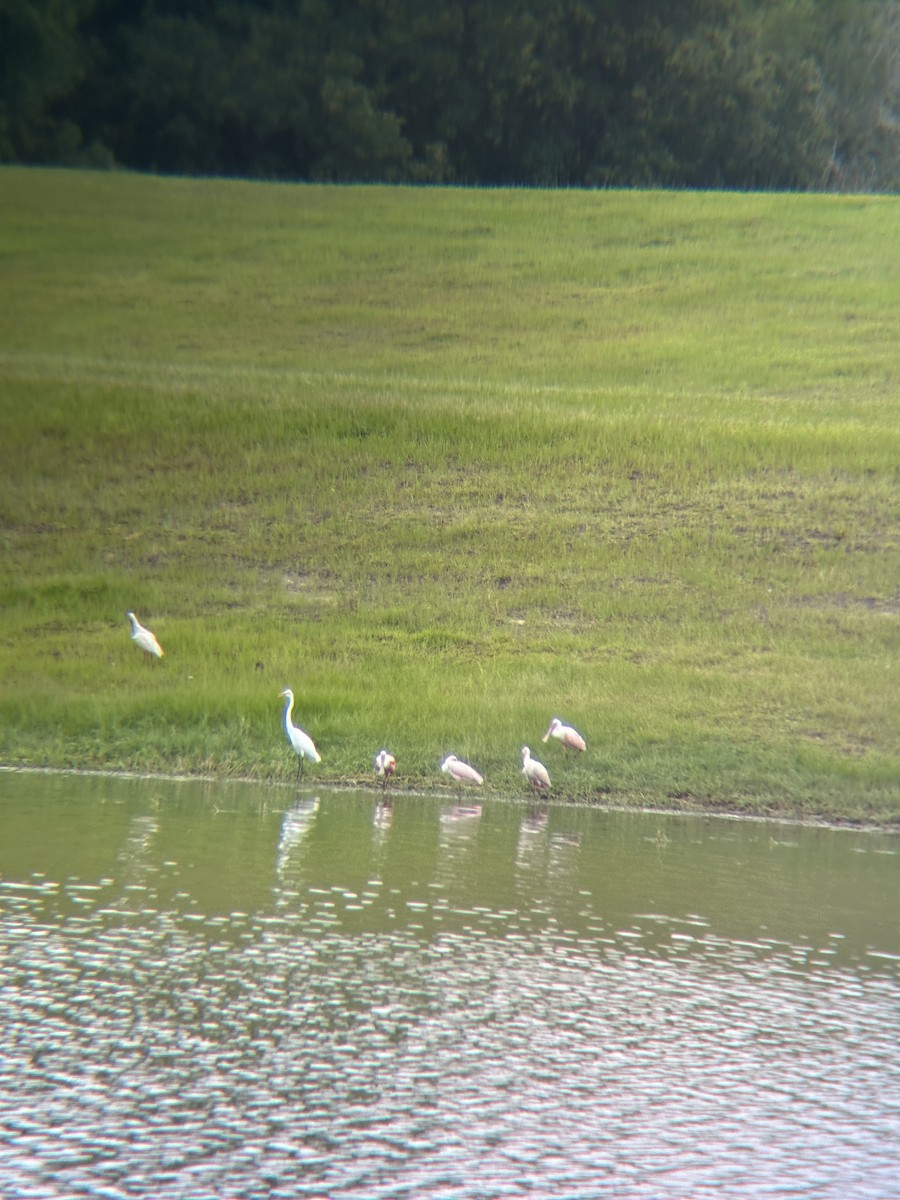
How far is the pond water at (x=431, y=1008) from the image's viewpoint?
5805mm

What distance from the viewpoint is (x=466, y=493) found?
19.4m

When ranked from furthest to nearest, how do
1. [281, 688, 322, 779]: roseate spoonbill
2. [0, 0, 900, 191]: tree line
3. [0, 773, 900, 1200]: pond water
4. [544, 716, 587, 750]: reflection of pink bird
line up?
[0, 0, 900, 191]: tree line → [544, 716, 587, 750]: reflection of pink bird → [281, 688, 322, 779]: roseate spoonbill → [0, 773, 900, 1200]: pond water

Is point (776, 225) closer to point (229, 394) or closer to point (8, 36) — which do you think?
point (229, 394)

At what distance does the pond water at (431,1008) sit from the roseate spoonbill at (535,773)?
3.05 ft

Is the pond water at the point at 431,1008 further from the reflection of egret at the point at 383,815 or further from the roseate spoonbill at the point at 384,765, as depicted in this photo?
the roseate spoonbill at the point at 384,765

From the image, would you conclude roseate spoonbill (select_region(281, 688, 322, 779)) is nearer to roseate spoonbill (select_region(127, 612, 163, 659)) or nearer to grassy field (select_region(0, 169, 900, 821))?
grassy field (select_region(0, 169, 900, 821))

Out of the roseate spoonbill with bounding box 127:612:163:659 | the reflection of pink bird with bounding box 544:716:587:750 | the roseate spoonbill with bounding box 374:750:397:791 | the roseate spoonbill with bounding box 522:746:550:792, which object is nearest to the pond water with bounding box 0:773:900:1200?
the roseate spoonbill with bounding box 374:750:397:791

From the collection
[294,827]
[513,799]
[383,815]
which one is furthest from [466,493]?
[294,827]

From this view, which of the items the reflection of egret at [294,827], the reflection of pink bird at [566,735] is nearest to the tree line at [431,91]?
the reflection of pink bird at [566,735]

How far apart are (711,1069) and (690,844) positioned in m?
4.52

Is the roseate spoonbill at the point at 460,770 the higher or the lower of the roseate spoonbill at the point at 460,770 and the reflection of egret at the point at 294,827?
the higher

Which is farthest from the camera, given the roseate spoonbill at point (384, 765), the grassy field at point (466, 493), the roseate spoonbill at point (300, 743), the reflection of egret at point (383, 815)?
the grassy field at point (466, 493)

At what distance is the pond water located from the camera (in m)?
5.80

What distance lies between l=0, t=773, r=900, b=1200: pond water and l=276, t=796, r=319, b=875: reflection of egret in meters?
0.04
